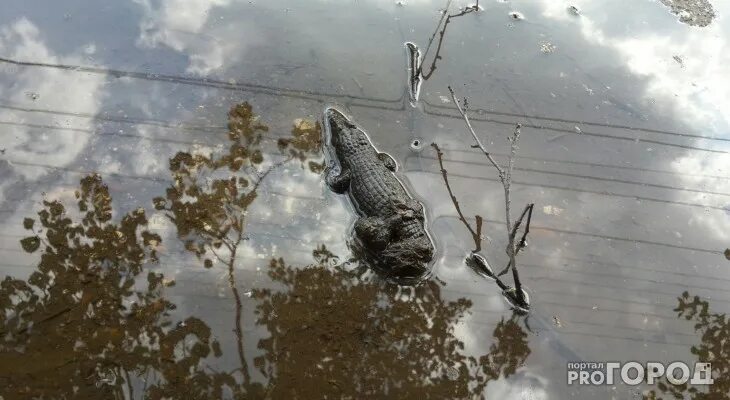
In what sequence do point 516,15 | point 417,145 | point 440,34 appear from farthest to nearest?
point 516,15 → point 440,34 → point 417,145

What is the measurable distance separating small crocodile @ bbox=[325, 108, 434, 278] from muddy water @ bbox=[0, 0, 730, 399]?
0.62 feet

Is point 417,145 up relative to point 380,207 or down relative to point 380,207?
up

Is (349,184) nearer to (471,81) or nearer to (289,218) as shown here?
(289,218)

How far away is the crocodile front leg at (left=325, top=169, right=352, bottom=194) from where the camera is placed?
4.78 metres

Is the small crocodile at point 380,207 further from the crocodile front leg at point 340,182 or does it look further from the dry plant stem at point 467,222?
the dry plant stem at point 467,222

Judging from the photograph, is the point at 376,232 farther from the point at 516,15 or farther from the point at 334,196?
the point at 516,15

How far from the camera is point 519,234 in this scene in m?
4.71

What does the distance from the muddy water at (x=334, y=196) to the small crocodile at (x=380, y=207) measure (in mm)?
190

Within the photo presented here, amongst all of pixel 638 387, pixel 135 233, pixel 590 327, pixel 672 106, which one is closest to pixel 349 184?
pixel 135 233

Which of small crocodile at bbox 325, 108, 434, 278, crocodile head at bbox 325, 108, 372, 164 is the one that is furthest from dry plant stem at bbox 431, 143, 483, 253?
crocodile head at bbox 325, 108, 372, 164

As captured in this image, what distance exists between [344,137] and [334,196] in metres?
0.58

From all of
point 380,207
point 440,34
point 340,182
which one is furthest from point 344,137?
point 440,34

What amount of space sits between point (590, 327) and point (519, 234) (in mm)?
971

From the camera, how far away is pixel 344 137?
4938mm
